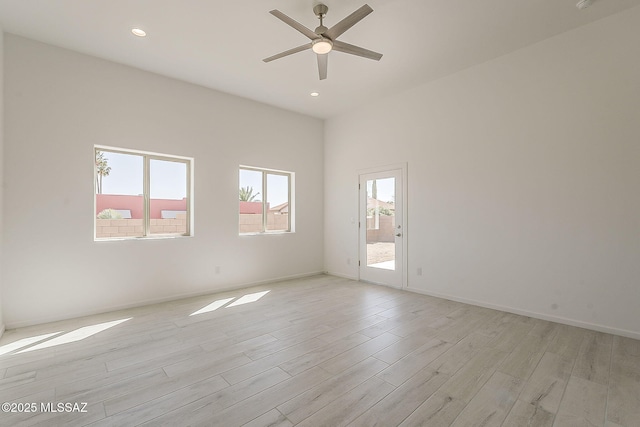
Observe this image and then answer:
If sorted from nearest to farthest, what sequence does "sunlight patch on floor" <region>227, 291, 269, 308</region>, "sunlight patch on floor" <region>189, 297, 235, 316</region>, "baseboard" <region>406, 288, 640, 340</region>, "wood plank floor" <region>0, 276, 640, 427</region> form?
"wood plank floor" <region>0, 276, 640, 427</region>, "baseboard" <region>406, 288, 640, 340</region>, "sunlight patch on floor" <region>189, 297, 235, 316</region>, "sunlight patch on floor" <region>227, 291, 269, 308</region>

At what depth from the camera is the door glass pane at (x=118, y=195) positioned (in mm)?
4117

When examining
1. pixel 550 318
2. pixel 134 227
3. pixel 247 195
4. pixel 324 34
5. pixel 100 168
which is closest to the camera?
pixel 324 34

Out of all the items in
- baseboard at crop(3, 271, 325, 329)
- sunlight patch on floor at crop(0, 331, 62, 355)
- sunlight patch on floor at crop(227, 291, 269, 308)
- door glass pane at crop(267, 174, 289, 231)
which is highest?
door glass pane at crop(267, 174, 289, 231)

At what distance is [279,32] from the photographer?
3457 mm

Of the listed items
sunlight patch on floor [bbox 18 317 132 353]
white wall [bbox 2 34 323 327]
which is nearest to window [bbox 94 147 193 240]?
white wall [bbox 2 34 323 327]

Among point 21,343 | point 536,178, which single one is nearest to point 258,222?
point 21,343

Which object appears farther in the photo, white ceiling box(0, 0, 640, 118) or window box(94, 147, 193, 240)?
window box(94, 147, 193, 240)

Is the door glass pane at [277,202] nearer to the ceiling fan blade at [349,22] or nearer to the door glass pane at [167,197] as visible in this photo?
the door glass pane at [167,197]

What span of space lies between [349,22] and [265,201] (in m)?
3.76

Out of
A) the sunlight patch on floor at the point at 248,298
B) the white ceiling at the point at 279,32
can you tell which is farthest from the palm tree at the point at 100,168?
the sunlight patch on floor at the point at 248,298

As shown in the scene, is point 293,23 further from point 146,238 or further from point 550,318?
point 550,318

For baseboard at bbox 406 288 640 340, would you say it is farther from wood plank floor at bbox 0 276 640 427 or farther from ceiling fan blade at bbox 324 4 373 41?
ceiling fan blade at bbox 324 4 373 41

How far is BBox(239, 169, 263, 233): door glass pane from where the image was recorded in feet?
18.2

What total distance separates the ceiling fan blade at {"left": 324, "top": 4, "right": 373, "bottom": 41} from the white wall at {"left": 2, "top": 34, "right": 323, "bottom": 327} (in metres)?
2.86
